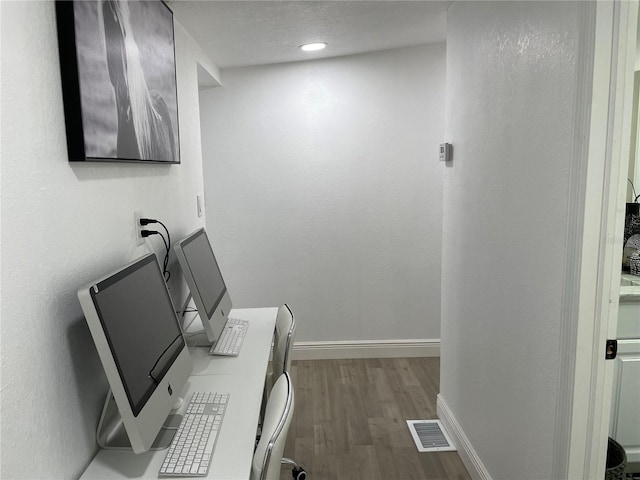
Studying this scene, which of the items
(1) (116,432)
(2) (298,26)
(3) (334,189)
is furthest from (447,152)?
(1) (116,432)

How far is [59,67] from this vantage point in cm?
125

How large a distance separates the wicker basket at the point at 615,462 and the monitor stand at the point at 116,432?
1.64m

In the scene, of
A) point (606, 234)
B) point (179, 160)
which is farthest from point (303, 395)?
Result: point (606, 234)

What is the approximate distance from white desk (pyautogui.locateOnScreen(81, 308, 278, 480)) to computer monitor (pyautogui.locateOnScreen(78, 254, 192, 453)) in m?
0.09

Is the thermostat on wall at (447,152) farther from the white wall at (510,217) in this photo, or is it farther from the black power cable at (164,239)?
the black power cable at (164,239)

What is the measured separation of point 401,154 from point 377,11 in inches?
52.7

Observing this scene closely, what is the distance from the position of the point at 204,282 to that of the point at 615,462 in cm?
186

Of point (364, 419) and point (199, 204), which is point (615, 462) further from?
point (199, 204)

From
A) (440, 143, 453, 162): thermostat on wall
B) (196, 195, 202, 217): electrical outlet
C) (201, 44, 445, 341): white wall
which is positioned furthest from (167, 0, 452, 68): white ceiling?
(196, 195, 202, 217): electrical outlet

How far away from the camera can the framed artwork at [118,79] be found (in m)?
1.27

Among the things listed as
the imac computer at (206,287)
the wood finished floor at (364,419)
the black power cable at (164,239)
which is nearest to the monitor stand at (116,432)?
the imac computer at (206,287)

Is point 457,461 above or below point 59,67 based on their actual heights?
below

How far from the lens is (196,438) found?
135 cm

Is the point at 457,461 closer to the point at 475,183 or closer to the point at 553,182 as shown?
the point at 475,183
